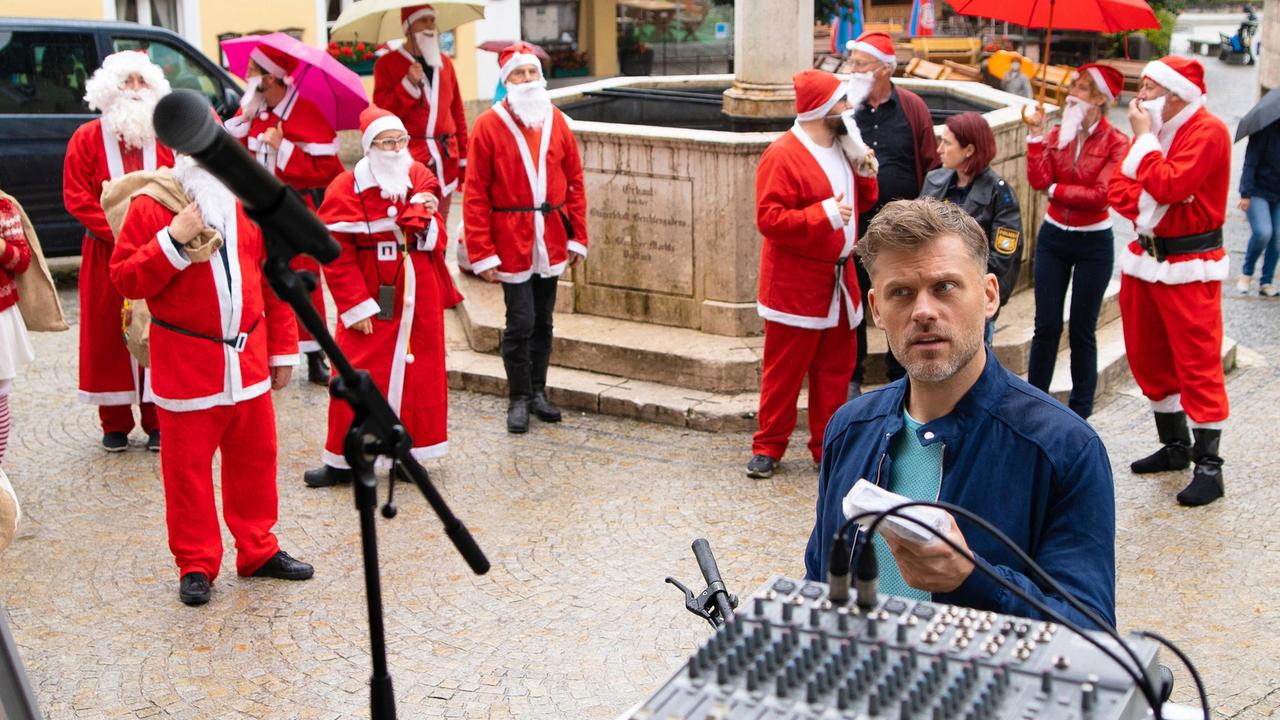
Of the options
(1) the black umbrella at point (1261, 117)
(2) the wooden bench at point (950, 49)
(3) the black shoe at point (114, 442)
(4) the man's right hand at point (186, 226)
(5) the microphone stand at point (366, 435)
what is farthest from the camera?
(2) the wooden bench at point (950, 49)

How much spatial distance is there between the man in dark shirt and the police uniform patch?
1.14m

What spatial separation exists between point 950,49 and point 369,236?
23196 mm

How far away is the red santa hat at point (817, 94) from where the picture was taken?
7.29 meters

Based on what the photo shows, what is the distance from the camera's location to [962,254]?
3186 millimetres

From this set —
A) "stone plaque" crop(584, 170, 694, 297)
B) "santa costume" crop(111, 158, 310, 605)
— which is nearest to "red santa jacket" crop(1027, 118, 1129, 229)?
"stone plaque" crop(584, 170, 694, 297)

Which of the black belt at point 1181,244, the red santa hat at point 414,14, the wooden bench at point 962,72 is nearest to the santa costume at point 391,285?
the red santa hat at point 414,14

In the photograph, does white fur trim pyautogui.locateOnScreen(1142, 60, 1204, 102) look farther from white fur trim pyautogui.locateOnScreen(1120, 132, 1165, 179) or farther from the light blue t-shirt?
the light blue t-shirt

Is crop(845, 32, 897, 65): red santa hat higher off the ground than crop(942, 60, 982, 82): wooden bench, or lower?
higher

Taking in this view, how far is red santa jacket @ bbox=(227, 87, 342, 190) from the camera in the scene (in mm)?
9297

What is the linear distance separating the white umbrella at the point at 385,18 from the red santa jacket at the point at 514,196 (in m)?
2.26

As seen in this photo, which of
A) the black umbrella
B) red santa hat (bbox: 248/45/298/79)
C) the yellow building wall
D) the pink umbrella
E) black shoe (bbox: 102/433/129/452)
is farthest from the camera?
the yellow building wall

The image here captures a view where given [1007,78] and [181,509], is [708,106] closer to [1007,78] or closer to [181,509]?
[181,509]

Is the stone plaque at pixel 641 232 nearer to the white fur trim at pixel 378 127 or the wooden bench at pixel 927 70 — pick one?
the white fur trim at pixel 378 127

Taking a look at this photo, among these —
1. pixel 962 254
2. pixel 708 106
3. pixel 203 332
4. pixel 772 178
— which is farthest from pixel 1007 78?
pixel 962 254
